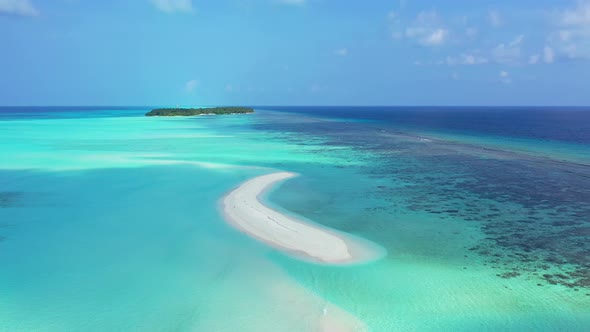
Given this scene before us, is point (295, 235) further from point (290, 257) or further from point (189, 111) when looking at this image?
point (189, 111)

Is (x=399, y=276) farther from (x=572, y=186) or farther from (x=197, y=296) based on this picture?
(x=572, y=186)

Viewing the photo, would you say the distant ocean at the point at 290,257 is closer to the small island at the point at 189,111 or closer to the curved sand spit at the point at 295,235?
the curved sand spit at the point at 295,235

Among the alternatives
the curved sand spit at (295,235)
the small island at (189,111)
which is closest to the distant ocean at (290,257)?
the curved sand spit at (295,235)

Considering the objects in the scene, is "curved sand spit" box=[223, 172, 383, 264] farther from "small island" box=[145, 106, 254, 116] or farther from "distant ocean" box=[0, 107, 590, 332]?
"small island" box=[145, 106, 254, 116]

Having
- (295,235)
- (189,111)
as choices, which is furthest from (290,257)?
(189,111)

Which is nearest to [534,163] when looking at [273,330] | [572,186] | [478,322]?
[572,186]
